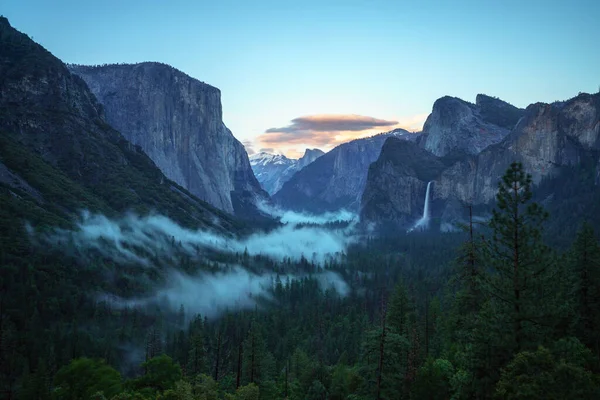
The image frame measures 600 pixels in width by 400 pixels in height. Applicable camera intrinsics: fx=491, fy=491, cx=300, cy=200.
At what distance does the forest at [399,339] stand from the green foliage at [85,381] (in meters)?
0.14

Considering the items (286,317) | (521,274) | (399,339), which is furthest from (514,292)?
(286,317)

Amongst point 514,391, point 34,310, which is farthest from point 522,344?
point 34,310

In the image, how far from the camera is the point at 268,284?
189 m

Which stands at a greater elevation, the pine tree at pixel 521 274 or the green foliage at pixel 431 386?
the pine tree at pixel 521 274

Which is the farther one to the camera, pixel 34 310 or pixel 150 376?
pixel 34 310

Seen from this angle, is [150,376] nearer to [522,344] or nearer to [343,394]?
[343,394]

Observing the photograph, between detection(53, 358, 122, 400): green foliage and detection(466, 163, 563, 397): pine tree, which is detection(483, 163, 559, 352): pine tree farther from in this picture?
detection(53, 358, 122, 400): green foliage

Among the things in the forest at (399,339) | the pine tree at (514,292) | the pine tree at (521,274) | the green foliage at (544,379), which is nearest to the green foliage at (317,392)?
the forest at (399,339)

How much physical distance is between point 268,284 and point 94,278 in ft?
211

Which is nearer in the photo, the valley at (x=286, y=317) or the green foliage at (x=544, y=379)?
the green foliage at (x=544, y=379)

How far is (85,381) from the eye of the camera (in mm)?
48344

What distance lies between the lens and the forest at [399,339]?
26.6m

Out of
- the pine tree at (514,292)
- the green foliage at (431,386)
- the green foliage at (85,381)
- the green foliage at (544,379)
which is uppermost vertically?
the pine tree at (514,292)

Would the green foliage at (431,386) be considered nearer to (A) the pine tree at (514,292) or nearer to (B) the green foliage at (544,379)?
(A) the pine tree at (514,292)
